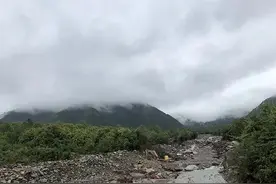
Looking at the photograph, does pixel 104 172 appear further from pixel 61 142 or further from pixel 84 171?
pixel 61 142

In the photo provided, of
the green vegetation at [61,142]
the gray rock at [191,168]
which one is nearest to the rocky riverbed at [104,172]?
the gray rock at [191,168]

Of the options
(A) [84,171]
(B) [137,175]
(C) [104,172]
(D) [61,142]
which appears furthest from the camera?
(D) [61,142]

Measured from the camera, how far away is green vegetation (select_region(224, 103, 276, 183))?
21.4m

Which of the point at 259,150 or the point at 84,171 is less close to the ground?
the point at 259,150

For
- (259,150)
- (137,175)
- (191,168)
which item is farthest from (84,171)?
(259,150)

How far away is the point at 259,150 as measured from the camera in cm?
2247

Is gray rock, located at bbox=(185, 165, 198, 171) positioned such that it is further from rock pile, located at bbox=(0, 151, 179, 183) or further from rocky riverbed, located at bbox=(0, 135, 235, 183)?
rock pile, located at bbox=(0, 151, 179, 183)

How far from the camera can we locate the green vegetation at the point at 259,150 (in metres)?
21.4

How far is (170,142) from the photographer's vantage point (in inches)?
2869

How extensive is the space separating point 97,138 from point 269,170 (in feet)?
93.5

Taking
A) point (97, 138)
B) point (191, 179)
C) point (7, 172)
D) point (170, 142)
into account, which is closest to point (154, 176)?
point (191, 179)

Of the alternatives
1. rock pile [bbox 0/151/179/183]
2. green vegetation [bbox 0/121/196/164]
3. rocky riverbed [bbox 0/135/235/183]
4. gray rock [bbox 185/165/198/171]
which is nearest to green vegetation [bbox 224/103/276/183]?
rocky riverbed [bbox 0/135/235/183]

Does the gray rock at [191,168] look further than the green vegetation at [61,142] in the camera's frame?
Yes

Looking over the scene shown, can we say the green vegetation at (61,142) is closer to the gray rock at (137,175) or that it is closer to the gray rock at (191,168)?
the gray rock at (191,168)
